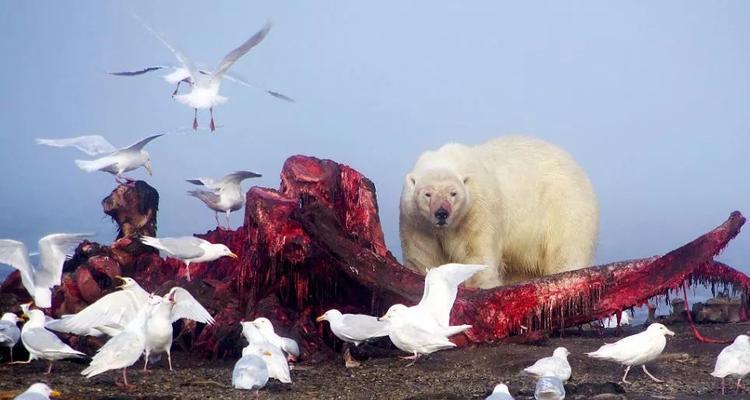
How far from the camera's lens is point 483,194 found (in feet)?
40.9

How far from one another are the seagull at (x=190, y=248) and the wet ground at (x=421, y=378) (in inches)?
36.5

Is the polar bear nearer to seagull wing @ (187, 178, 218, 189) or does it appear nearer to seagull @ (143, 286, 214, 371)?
seagull wing @ (187, 178, 218, 189)

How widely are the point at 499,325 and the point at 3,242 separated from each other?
174 inches

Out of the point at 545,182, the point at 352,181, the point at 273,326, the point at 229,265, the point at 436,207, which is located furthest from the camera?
the point at 545,182

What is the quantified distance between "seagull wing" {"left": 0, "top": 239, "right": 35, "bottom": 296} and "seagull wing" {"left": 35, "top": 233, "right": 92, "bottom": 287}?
9 cm

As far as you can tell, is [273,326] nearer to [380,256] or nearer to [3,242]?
[380,256]

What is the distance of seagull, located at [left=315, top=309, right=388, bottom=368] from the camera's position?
872 cm

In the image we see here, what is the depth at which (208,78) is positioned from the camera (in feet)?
46.1

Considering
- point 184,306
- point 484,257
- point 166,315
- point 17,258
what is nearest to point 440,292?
point 184,306

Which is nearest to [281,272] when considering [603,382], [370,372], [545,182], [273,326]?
[273,326]

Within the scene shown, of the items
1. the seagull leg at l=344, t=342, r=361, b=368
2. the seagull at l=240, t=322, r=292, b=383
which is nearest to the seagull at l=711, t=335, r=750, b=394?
the seagull leg at l=344, t=342, r=361, b=368

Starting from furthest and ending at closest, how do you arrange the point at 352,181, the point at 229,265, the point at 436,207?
1. the point at 436,207
2. the point at 229,265
3. the point at 352,181

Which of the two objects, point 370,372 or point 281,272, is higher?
point 281,272

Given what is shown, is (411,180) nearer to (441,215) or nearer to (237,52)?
(441,215)
